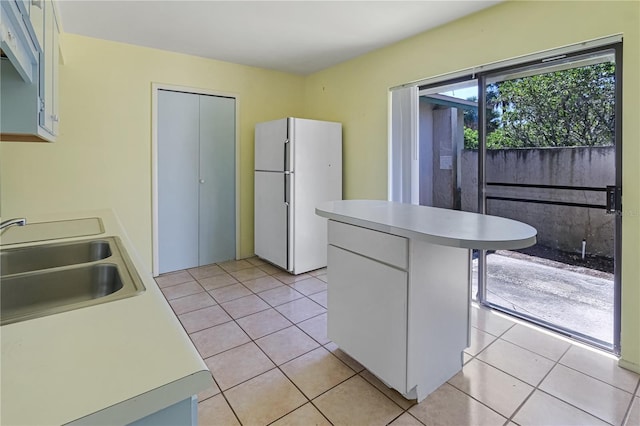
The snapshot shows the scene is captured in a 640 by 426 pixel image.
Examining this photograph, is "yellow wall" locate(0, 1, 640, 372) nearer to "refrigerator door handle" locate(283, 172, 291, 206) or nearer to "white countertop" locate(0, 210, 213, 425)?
"refrigerator door handle" locate(283, 172, 291, 206)

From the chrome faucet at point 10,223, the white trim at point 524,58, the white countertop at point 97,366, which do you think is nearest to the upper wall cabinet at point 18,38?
the white countertop at point 97,366

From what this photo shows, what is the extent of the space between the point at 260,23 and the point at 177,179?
1.90 meters

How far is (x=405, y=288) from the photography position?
5.41 ft

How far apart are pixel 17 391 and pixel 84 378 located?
0.28ft

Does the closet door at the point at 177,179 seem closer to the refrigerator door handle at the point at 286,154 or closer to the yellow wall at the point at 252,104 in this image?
the yellow wall at the point at 252,104

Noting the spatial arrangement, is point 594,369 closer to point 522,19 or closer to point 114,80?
point 522,19

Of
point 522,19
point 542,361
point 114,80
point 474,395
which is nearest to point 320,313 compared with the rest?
point 474,395

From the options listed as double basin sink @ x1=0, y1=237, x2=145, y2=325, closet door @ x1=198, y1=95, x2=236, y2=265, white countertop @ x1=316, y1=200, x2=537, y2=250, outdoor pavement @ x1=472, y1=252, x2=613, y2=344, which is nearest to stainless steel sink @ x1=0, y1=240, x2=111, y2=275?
double basin sink @ x1=0, y1=237, x2=145, y2=325

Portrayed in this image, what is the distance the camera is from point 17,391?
52cm

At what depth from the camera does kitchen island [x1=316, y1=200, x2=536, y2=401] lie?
1.64 metres

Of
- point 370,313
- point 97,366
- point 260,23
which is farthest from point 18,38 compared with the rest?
point 260,23

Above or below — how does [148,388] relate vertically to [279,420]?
above

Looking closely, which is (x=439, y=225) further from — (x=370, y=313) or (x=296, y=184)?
(x=296, y=184)

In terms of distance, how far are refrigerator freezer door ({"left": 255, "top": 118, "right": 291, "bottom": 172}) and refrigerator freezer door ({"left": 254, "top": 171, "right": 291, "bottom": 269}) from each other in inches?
3.9
